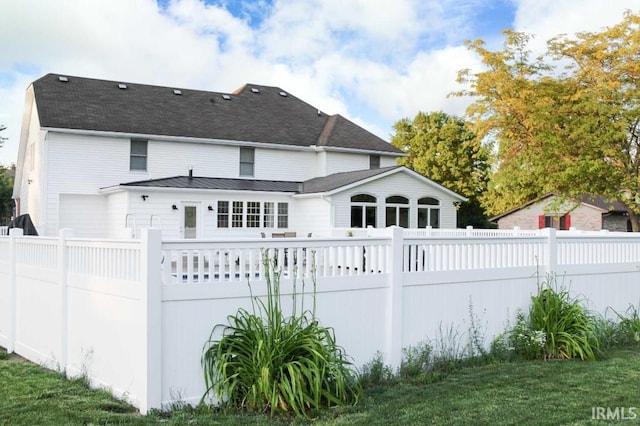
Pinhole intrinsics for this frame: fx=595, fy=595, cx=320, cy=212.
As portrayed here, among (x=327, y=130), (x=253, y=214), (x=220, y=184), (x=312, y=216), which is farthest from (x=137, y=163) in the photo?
(x=327, y=130)

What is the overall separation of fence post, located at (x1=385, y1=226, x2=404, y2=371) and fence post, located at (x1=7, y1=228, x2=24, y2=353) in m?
5.36

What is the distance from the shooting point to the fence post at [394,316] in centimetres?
639

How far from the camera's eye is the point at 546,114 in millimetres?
18766

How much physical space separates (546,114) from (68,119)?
1619cm

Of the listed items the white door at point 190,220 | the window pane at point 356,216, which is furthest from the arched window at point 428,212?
the white door at point 190,220

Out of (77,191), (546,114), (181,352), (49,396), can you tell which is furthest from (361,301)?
(77,191)

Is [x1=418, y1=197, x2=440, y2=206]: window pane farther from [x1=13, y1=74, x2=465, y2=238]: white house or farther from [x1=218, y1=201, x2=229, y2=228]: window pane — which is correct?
[x1=218, y1=201, x2=229, y2=228]: window pane

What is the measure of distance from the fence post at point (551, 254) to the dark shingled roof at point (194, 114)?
17.4 m

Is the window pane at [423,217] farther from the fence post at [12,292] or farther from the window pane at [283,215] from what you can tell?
the fence post at [12,292]

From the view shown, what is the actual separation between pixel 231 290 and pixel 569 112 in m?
17.2

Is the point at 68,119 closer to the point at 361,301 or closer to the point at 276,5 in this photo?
the point at 276,5

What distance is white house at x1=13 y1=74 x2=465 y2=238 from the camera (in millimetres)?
20703

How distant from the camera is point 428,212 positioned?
78.4ft

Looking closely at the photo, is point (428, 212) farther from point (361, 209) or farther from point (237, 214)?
point (237, 214)
